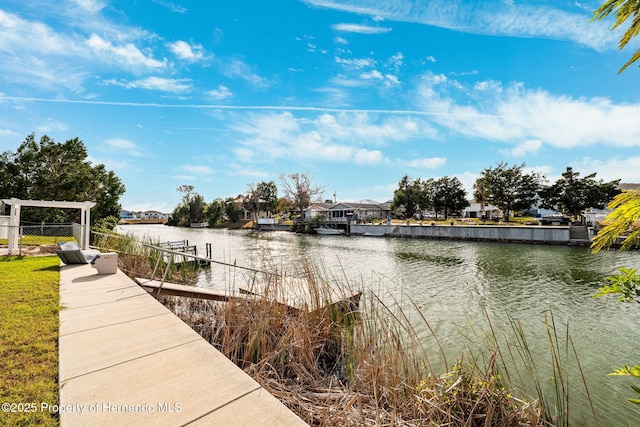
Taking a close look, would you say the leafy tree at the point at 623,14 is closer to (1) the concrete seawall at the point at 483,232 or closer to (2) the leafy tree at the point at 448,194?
(1) the concrete seawall at the point at 483,232

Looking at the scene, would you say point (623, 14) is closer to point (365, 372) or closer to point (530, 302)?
point (365, 372)

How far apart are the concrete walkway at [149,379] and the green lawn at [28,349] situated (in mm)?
106

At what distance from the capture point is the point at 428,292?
1092 cm

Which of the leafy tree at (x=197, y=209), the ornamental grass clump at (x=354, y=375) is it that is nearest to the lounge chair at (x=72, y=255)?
the ornamental grass clump at (x=354, y=375)

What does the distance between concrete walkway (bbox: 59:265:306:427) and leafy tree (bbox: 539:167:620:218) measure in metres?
46.9

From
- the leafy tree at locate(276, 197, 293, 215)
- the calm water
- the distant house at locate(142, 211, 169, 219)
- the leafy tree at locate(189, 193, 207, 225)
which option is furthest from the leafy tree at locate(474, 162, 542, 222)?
the distant house at locate(142, 211, 169, 219)

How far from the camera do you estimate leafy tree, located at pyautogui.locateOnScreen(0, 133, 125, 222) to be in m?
22.4

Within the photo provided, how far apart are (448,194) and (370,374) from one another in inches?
2012

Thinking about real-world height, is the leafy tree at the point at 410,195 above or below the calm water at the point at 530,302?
above

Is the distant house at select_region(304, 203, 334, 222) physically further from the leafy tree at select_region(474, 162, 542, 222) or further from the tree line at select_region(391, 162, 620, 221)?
the leafy tree at select_region(474, 162, 542, 222)

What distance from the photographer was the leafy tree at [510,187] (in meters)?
41.3

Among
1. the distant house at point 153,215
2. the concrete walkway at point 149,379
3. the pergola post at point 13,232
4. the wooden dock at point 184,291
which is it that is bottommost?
the wooden dock at point 184,291

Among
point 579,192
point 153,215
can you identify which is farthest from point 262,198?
point 153,215

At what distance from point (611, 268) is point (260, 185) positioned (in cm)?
5997
